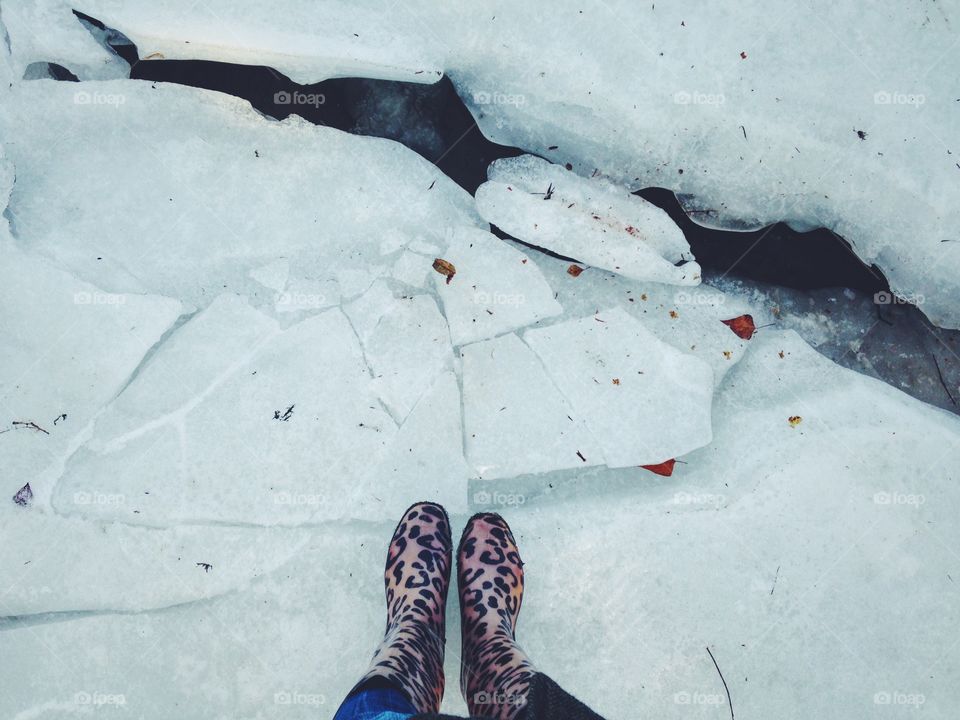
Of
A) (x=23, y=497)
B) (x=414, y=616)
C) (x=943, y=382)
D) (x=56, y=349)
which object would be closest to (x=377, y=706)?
(x=414, y=616)

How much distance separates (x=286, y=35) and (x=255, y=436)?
47.3 inches

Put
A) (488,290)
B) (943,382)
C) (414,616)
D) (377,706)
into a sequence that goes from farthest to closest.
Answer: (943,382)
(488,290)
(414,616)
(377,706)

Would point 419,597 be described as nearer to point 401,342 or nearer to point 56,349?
point 401,342

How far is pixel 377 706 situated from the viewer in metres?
1.41

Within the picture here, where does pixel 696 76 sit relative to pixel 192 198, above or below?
above

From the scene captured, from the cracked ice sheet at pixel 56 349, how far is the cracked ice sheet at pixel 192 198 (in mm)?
68

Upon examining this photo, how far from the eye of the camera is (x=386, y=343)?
6.58ft

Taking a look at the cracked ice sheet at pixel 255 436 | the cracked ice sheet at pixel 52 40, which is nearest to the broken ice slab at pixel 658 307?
the cracked ice sheet at pixel 255 436

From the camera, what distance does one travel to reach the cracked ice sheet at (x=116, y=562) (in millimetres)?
1948

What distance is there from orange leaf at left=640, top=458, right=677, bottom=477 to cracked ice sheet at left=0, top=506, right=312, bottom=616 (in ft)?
3.77

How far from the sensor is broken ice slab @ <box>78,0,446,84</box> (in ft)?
6.08

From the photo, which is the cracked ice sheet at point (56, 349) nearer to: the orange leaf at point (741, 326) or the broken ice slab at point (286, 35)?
the broken ice slab at point (286, 35)

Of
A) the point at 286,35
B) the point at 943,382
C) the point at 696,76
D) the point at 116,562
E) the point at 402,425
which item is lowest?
the point at 116,562

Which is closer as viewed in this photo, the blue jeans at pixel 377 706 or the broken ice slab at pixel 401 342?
the blue jeans at pixel 377 706
